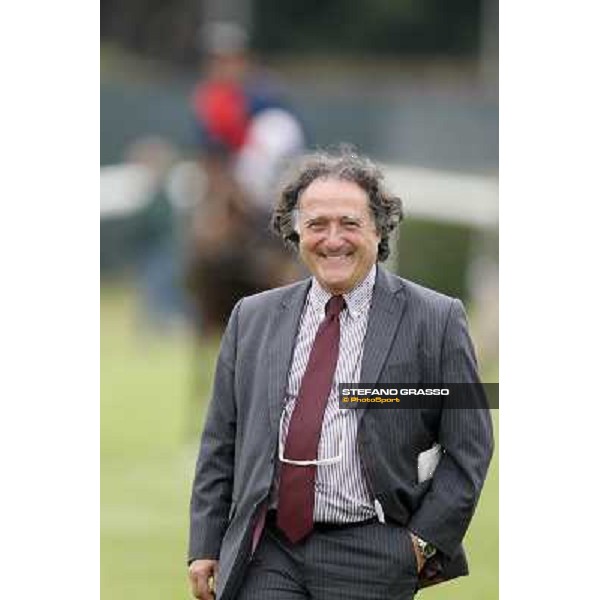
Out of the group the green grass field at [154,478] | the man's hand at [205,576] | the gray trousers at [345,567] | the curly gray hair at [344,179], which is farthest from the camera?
the green grass field at [154,478]

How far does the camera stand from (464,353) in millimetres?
4934

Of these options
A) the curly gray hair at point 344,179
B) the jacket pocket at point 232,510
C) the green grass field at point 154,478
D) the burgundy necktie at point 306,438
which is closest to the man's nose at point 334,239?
the curly gray hair at point 344,179

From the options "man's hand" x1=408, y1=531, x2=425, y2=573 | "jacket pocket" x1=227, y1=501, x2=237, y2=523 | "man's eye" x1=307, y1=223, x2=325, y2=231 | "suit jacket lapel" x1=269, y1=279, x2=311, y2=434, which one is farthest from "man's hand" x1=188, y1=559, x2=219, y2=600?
"man's eye" x1=307, y1=223, x2=325, y2=231

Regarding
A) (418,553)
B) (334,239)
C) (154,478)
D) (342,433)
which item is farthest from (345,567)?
(154,478)

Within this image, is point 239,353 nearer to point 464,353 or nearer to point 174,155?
point 464,353

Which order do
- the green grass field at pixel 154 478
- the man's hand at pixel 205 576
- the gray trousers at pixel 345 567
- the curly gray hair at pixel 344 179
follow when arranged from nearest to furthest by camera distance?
1. the gray trousers at pixel 345 567
2. the curly gray hair at pixel 344 179
3. the man's hand at pixel 205 576
4. the green grass field at pixel 154 478

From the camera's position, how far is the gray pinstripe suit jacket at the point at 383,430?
4.88 meters

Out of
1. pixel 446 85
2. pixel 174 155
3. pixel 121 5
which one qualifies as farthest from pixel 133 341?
pixel 121 5

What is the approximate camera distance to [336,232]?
16.0 feet

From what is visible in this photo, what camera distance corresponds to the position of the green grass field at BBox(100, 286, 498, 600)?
6837 millimetres

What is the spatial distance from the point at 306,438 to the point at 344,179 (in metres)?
0.65

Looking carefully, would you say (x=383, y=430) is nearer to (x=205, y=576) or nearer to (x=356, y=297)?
(x=356, y=297)

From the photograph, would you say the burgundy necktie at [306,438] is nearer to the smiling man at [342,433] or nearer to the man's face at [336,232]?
the smiling man at [342,433]
